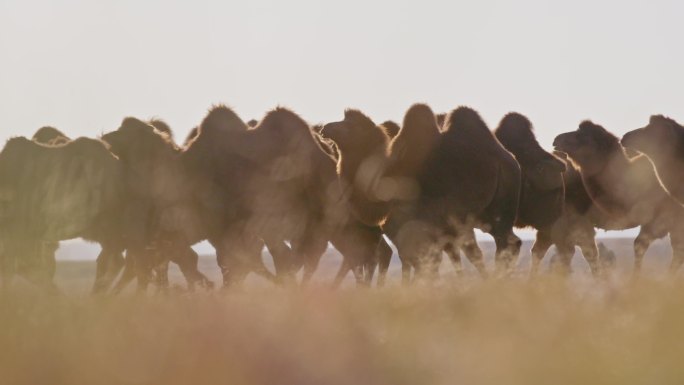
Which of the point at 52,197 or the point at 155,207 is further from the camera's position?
the point at 155,207

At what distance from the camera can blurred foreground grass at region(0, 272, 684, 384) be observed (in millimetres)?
5996

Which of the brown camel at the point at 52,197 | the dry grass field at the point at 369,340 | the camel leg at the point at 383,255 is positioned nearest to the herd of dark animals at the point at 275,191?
the brown camel at the point at 52,197

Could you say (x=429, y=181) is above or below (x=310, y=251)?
above

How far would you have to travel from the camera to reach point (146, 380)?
592 centimetres

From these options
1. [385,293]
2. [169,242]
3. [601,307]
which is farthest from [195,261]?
[601,307]

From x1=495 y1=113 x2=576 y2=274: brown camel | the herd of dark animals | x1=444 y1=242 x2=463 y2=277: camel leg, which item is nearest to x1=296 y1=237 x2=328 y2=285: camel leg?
the herd of dark animals

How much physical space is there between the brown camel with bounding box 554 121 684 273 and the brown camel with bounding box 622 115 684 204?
2.42 ft

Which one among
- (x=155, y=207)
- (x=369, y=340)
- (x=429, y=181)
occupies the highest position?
(x=369, y=340)

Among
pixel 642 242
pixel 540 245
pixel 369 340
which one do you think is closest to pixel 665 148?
pixel 642 242

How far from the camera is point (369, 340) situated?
6.75 metres

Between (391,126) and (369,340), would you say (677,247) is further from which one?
(369,340)

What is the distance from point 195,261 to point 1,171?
2.91 metres

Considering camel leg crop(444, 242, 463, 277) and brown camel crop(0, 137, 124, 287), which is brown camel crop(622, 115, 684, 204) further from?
brown camel crop(0, 137, 124, 287)

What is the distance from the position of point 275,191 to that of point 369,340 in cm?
846
